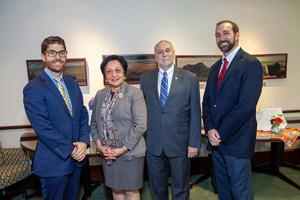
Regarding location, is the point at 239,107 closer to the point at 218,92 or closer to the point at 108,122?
the point at 218,92

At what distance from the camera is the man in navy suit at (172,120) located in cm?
205

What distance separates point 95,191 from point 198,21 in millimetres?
3337

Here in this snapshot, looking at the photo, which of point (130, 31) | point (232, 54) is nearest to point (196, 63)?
point (130, 31)

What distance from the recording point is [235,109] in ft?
5.91

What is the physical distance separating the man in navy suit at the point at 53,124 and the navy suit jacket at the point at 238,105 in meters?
1.36

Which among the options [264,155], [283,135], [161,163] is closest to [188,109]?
[161,163]

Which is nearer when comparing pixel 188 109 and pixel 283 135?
pixel 188 109

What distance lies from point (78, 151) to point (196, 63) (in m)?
2.59

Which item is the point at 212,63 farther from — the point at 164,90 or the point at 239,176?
the point at 239,176

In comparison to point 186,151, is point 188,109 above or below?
above

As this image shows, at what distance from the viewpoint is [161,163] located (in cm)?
216

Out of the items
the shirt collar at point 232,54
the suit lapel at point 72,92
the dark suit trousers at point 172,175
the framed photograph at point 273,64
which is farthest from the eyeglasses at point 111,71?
the framed photograph at point 273,64

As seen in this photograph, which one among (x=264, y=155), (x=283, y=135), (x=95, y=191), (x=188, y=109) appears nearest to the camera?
(x=188, y=109)

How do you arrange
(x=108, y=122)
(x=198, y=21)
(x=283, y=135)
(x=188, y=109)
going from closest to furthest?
1. (x=108, y=122)
2. (x=188, y=109)
3. (x=283, y=135)
4. (x=198, y=21)
